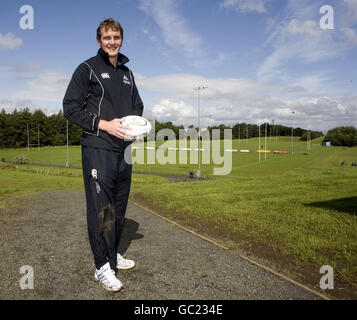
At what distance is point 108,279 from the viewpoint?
363 cm

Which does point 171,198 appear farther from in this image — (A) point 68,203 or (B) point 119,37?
(B) point 119,37

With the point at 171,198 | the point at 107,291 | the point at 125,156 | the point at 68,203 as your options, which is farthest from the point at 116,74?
the point at 171,198

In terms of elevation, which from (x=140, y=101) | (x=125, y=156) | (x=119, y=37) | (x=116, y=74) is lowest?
(x=125, y=156)

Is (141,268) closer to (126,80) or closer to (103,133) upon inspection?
(103,133)

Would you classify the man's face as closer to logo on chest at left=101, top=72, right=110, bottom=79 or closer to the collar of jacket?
the collar of jacket

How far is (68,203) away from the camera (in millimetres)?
10508

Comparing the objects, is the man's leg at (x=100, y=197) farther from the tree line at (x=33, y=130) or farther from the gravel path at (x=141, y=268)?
the tree line at (x=33, y=130)

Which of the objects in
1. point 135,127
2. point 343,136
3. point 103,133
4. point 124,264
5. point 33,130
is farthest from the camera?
point 343,136

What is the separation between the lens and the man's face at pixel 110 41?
368cm

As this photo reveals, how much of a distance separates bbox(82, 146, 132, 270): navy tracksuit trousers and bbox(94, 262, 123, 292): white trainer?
8 cm

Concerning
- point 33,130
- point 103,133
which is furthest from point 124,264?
point 33,130

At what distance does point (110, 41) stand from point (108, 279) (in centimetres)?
321

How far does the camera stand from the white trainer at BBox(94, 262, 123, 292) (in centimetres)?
359
